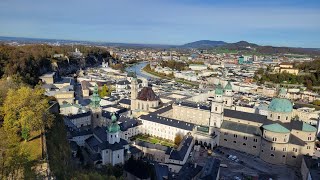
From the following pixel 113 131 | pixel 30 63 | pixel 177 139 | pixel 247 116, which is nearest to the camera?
pixel 113 131

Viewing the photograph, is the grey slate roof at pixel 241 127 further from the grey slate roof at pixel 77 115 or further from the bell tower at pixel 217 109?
the grey slate roof at pixel 77 115

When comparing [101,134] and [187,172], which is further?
[101,134]

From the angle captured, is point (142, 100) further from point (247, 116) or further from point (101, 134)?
point (247, 116)

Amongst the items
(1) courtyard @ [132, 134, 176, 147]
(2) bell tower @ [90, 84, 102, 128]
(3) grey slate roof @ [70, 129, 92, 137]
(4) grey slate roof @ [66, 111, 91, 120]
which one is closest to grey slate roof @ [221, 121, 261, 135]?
(1) courtyard @ [132, 134, 176, 147]

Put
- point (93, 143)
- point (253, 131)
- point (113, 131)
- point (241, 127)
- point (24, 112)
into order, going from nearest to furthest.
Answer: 1. point (24, 112)
2. point (113, 131)
3. point (93, 143)
4. point (253, 131)
5. point (241, 127)

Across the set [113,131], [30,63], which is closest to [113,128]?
[113,131]

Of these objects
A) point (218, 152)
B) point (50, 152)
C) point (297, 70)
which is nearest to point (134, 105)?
point (218, 152)

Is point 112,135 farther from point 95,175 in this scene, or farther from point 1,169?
point 1,169

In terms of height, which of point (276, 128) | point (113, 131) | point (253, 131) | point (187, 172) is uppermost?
point (113, 131)

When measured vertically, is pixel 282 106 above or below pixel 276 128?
above
